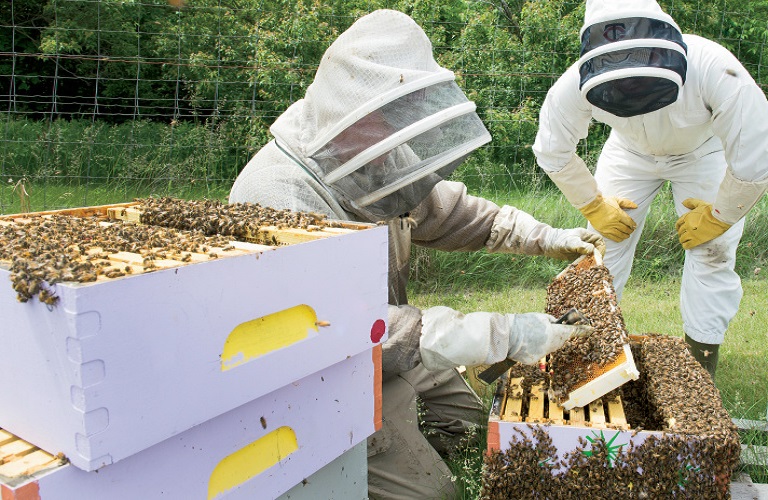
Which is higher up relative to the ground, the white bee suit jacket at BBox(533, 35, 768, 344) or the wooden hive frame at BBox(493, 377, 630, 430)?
the white bee suit jacket at BBox(533, 35, 768, 344)

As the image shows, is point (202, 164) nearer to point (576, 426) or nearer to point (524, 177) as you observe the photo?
point (524, 177)

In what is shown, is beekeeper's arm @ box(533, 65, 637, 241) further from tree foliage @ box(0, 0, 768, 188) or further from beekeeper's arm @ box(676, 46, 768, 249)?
tree foliage @ box(0, 0, 768, 188)

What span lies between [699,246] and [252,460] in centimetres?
316

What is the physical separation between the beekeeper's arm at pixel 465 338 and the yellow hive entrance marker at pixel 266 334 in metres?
0.75

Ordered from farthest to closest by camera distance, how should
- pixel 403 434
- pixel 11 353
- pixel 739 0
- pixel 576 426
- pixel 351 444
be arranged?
pixel 739 0 < pixel 403 434 < pixel 576 426 < pixel 351 444 < pixel 11 353

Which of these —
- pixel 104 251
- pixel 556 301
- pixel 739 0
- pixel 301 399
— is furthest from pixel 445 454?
pixel 739 0

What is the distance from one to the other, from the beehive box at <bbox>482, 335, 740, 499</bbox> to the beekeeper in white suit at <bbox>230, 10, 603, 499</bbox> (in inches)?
11.1

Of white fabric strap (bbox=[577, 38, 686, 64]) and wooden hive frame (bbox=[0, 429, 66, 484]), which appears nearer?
wooden hive frame (bbox=[0, 429, 66, 484])

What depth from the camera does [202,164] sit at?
766cm

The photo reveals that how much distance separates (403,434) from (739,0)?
31.7ft

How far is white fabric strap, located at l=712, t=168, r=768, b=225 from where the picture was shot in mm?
3396

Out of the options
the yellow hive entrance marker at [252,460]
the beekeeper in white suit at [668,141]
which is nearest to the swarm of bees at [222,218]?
the yellow hive entrance marker at [252,460]

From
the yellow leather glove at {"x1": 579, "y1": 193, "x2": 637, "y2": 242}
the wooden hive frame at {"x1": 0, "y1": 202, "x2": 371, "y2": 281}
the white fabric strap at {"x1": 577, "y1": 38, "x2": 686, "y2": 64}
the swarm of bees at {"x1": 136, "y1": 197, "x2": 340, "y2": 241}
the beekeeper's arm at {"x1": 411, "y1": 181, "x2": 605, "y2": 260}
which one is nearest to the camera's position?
the wooden hive frame at {"x1": 0, "y1": 202, "x2": 371, "y2": 281}

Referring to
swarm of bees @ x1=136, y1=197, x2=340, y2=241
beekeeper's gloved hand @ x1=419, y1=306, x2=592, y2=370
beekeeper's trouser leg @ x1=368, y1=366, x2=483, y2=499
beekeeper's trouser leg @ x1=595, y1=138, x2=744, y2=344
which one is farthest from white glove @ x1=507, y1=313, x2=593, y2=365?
beekeeper's trouser leg @ x1=595, y1=138, x2=744, y2=344
